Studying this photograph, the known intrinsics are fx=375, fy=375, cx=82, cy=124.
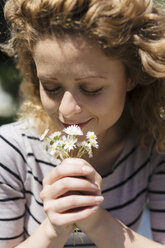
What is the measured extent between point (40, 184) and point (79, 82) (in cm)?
68

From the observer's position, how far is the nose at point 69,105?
160 cm

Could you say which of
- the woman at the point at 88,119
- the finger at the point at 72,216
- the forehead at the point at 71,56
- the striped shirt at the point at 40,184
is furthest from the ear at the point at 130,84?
the finger at the point at 72,216

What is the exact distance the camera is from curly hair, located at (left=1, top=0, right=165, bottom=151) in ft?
5.08

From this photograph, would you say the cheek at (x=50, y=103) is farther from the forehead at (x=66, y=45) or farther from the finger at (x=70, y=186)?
the finger at (x=70, y=186)

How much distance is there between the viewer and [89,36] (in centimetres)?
156

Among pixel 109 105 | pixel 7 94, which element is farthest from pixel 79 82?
pixel 7 94

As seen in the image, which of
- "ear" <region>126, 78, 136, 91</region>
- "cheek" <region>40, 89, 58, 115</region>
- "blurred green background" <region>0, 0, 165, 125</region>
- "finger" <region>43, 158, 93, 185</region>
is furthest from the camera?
"blurred green background" <region>0, 0, 165, 125</region>

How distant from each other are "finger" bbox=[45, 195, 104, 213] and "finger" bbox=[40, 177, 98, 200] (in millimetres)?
27

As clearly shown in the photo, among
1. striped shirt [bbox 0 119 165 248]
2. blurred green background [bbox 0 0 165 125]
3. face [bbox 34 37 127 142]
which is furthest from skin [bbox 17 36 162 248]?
blurred green background [bbox 0 0 165 125]

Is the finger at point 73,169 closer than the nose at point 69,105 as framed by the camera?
Yes

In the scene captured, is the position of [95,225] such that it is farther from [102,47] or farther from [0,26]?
[0,26]

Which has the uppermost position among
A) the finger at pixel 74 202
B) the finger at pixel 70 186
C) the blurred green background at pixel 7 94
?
the blurred green background at pixel 7 94

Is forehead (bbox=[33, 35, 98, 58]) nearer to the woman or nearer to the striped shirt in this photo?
the woman

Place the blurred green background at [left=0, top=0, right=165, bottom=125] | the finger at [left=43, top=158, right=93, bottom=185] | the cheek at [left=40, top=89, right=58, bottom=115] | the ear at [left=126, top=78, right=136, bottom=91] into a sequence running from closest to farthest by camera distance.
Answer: the finger at [left=43, top=158, right=93, bottom=185] < the cheek at [left=40, top=89, right=58, bottom=115] < the ear at [left=126, top=78, right=136, bottom=91] < the blurred green background at [left=0, top=0, right=165, bottom=125]
